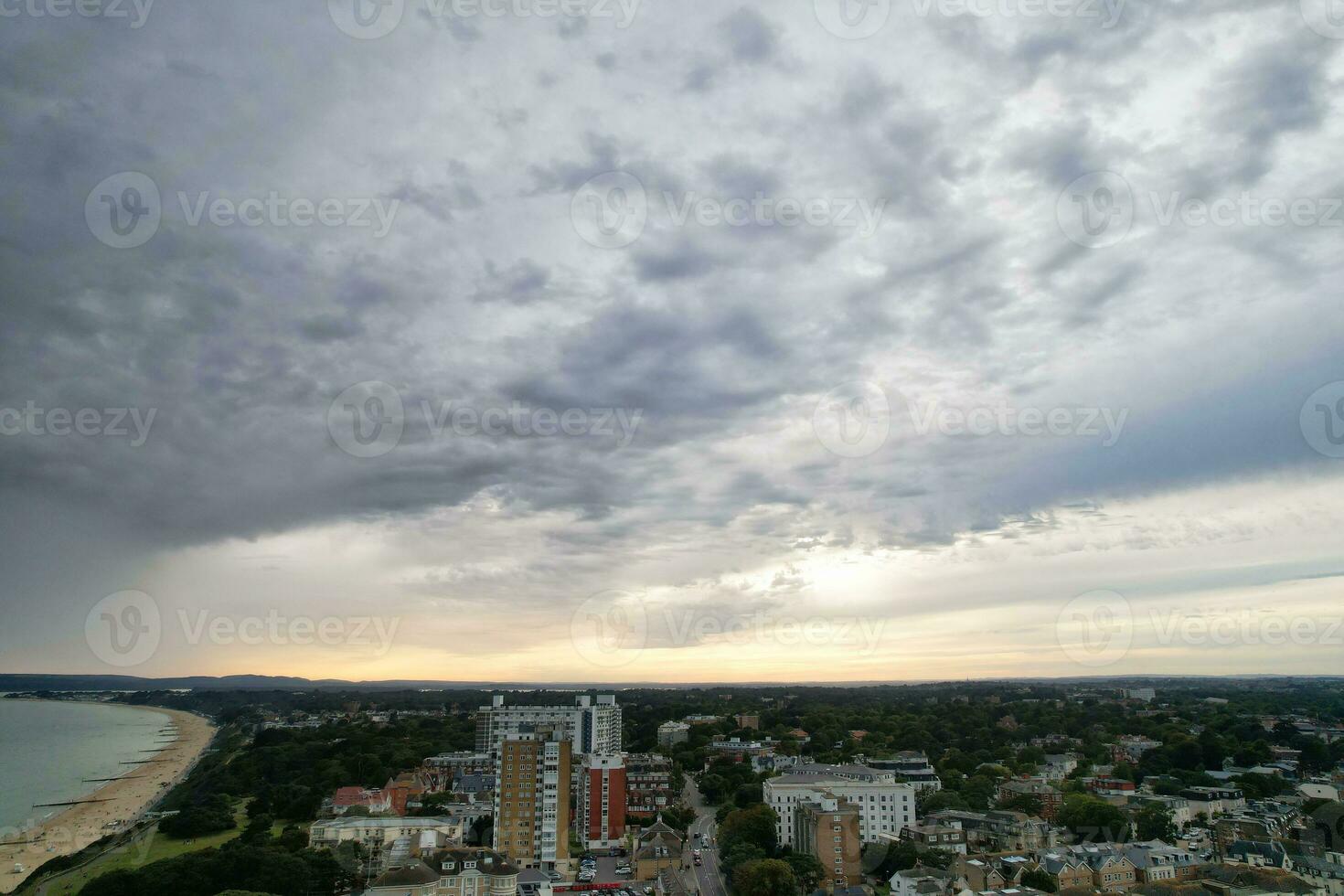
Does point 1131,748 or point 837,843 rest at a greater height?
point 837,843

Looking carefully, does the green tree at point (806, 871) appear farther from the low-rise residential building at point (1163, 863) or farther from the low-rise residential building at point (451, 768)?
the low-rise residential building at point (451, 768)

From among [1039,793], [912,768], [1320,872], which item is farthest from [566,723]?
[1320,872]

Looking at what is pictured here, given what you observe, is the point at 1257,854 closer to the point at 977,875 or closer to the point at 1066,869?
the point at 1066,869

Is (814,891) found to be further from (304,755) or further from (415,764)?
(304,755)

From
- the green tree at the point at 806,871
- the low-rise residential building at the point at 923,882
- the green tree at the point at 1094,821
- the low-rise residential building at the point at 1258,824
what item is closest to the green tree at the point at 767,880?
the green tree at the point at 806,871

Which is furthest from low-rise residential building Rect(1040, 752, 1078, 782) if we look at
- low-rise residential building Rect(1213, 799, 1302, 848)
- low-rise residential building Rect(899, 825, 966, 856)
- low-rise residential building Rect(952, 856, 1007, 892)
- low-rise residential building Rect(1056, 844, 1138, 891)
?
low-rise residential building Rect(952, 856, 1007, 892)

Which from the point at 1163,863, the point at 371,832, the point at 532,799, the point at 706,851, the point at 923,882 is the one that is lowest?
the point at 706,851
